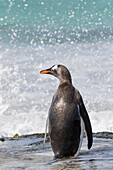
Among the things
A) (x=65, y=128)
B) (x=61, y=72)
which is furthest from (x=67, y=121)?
(x=61, y=72)

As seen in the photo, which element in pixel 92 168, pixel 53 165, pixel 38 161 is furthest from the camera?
pixel 38 161

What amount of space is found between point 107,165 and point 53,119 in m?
1.59

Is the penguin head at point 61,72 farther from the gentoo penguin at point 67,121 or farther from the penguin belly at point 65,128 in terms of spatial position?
the penguin belly at point 65,128

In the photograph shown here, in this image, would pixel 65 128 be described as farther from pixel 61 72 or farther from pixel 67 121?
pixel 61 72

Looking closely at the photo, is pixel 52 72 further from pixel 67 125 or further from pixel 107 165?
pixel 107 165

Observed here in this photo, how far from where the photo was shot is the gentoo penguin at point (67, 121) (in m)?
5.48

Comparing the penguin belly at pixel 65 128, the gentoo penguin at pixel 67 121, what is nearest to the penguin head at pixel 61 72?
the gentoo penguin at pixel 67 121

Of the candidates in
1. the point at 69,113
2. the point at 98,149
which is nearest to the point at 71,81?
the point at 69,113

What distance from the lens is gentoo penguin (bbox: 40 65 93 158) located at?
5.48 metres

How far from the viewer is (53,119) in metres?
5.58

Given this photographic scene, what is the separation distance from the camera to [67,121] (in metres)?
5.47

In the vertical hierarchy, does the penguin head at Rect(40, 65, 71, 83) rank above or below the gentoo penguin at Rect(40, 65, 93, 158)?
above

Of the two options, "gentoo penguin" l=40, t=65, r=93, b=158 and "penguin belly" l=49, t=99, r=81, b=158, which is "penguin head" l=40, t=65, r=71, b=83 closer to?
"gentoo penguin" l=40, t=65, r=93, b=158

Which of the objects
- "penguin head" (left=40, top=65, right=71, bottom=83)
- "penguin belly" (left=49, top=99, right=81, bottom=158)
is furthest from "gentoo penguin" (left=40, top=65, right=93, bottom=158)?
"penguin head" (left=40, top=65, right=71, bottom=83)
